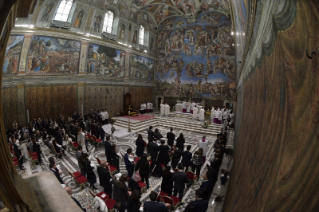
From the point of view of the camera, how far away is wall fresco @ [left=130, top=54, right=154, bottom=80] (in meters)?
19.6

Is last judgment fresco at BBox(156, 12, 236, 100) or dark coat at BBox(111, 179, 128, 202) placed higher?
last judgment fresco at BBox(156, 12, 236, 100)

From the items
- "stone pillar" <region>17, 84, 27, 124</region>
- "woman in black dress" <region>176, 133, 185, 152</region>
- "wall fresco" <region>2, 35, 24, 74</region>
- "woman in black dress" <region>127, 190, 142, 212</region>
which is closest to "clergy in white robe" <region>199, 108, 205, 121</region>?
"woman in black dress" <region>176, 133, 185, 152</region>

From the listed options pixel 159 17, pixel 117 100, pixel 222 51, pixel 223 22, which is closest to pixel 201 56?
pixel 222 51

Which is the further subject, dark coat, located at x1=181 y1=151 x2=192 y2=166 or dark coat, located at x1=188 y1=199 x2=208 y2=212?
dark coat, located at x1=181 y1=151 x2=192 y2=166

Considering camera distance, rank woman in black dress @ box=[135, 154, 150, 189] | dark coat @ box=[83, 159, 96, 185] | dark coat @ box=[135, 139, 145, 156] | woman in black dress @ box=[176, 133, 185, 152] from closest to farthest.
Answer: woman in black dress @ box=[135, 154, 150, 189] < dark coat @ box=[83, 159, 96, 185] < dark coat @ box=[135, 139, 145, 156] < woman in black dress @ box=[176, 133, 185, 152]

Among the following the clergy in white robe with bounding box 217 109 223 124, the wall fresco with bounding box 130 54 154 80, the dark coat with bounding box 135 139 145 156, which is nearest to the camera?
the dark coat with bounding box 135 139 145 156

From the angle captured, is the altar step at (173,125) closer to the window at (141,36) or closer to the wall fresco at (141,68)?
the wall fresco at (141,68)

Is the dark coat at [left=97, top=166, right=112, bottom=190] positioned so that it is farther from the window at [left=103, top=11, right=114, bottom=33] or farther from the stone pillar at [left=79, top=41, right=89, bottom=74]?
the window at [left=103, top=11, right=114, bottom=33]

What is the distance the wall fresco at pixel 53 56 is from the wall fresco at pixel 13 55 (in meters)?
0.65

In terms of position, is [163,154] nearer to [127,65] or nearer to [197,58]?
[127,65]

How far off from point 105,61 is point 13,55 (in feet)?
24.2

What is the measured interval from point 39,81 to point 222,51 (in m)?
20.2

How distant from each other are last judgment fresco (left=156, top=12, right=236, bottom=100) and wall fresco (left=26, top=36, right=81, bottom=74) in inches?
499

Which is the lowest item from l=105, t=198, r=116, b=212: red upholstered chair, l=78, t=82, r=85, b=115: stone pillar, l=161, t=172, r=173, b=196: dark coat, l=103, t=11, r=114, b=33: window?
l=105, t=198, r=116, b=212: red upholstered chair
